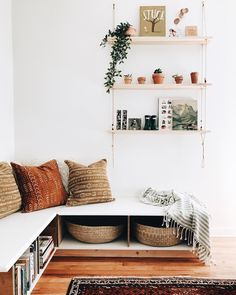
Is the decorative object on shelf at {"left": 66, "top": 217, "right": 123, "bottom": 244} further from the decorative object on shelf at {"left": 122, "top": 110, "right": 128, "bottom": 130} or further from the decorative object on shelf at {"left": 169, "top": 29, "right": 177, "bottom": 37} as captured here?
the decorative object on shelf at {"left": 169, "top": 29, "right": 177, "bottom": 37}

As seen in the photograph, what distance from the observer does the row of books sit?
2303mm

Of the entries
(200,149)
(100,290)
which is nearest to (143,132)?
(200,149)

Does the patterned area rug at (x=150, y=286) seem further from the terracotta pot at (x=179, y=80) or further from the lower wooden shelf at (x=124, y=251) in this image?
the terracotta pot at (x=179, y=80)

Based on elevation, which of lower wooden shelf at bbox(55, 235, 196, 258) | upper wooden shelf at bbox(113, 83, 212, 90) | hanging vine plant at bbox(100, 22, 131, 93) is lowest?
lower wooden shelf at bbox(55, 235, 196, 258)

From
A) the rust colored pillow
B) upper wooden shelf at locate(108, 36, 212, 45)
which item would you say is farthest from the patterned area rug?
upper wooden shelf at locate(108, 36, 212, 45)

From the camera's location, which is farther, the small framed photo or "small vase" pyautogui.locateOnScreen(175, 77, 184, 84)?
the small framed photo

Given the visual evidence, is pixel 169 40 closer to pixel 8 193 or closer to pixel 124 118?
pixel 124 118

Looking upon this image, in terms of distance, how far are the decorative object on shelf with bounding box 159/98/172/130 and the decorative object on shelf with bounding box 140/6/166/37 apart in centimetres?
69

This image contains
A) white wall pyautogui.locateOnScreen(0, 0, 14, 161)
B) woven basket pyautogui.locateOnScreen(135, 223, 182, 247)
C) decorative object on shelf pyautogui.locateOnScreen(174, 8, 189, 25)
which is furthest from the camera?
decorative object on shelf pyautogui.locateOnScreen(174, 8, 189, 25)

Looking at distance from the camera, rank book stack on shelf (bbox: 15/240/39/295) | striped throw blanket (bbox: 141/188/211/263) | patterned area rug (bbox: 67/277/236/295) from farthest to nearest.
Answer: striped throw blanket (bbox: 141/188/211/263), patterned area rug (bbox: 67/277/236/295), book stack on shelf (bbox: 15/240/39/295)

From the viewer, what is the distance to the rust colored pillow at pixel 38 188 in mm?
3150

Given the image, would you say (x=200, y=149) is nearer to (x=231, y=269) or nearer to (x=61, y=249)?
(x=231, y=269)

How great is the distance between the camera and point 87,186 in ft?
11.1

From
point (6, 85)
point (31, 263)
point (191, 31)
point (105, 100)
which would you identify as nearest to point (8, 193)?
point (31, 263)
